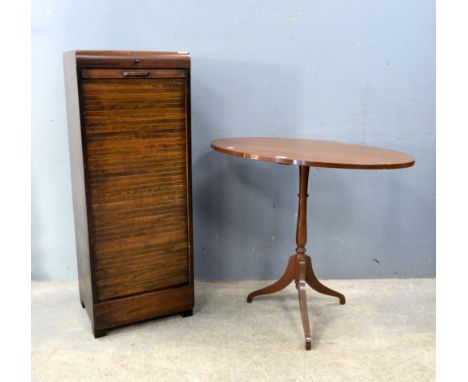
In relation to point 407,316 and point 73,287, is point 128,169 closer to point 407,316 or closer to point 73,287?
point 73,287

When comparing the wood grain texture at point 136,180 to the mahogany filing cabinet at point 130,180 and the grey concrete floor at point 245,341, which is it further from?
the grey concrete floor at point 245,341

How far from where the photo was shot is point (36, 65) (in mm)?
2568

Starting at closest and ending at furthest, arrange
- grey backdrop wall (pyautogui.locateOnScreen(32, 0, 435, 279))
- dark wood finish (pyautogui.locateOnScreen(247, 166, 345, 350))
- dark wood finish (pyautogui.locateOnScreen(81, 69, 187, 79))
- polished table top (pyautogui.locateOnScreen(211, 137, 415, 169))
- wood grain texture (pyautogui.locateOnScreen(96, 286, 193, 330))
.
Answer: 1. polished table top (pyautogui.locateOnScreen(211, 137, 415, 169))
2. dark wood finish (pyautogui.locateOnScreen(81, 69, 187, 79))
3. wood grain texture (pyautogui.locateOnScreen(96, 286, 193, 330))
4. dark wood finish (pyautogui.locateOnScreen(247, 166, 345, 350))
5. grey backdrop wall (pyautogui.locateOnScreen(32, 0, 435, 279))

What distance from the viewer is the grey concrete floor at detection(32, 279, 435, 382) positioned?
6.58ft

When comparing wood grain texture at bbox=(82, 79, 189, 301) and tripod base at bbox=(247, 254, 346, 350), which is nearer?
wood grain texture at bbox=(82, 79, 189, 301)

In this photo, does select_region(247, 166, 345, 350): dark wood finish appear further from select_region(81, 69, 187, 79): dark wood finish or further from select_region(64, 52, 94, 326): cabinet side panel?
select_region(64, 52, 94, 326): cabinet side panel

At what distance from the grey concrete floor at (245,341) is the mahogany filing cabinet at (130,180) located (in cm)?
16

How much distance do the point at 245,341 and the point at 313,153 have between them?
0.98 meters

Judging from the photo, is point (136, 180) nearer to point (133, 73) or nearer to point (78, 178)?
point (78, 178)

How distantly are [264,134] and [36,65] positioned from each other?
1368 mm

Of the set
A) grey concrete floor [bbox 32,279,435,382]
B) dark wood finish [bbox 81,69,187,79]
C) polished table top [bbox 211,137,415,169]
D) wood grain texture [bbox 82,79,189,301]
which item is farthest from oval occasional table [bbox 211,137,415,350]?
dark wood finish [bbox 81,69,187,79]

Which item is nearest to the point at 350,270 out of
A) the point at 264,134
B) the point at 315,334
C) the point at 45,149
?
the point at 315,334

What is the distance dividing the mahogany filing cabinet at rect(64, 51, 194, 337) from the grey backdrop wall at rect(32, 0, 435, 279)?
47cm

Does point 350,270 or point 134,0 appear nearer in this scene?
point 134,0
